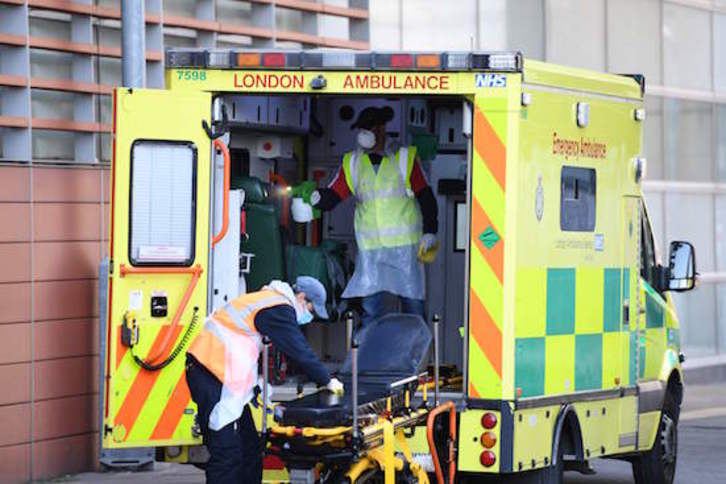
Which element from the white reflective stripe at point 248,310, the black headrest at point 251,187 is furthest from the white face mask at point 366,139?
the white reflective stripe at point 248,310

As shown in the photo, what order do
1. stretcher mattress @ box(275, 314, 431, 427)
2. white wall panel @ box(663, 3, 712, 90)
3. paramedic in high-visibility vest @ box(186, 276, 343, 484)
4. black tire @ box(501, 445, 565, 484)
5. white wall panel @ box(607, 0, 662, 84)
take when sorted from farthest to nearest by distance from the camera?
white wall panel @ box(663, 3, 712, 90), white wall panel @ box(607, 0, 662, 84), black tire @ box(501, 445, 565, 484), paramedic in high-visibility vest @ box(186, 276, 343, 484), stretcher mattress @ box(275, 314, 431, 427)

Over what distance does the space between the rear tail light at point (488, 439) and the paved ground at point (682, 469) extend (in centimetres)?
378


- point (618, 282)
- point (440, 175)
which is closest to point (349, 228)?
point (440, 175)

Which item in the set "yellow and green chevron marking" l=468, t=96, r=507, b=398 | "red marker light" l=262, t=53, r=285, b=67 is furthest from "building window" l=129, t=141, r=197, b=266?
"yellow and green chevron marking" l=468, t=96, r=507, b=398

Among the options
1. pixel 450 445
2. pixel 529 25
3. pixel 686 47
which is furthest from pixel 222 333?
pixel 686 47

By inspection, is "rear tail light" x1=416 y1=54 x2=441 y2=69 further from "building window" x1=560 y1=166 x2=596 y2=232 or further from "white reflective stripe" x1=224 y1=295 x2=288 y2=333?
"white reflective stripe" x1=224 y1=295 x2=288 y2=333

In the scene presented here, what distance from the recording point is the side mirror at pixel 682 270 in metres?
11.1

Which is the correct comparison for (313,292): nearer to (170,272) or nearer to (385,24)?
(170,272)

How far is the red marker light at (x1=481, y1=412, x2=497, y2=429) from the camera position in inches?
349

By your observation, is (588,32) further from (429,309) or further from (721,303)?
(429,309)

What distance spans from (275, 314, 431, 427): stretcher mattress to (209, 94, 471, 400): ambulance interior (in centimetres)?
38

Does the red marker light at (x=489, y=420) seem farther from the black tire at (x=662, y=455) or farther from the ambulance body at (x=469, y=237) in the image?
the black tire at (x=662, y=455)

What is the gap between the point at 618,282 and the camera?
1021 cm

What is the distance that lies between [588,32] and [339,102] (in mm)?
8469
